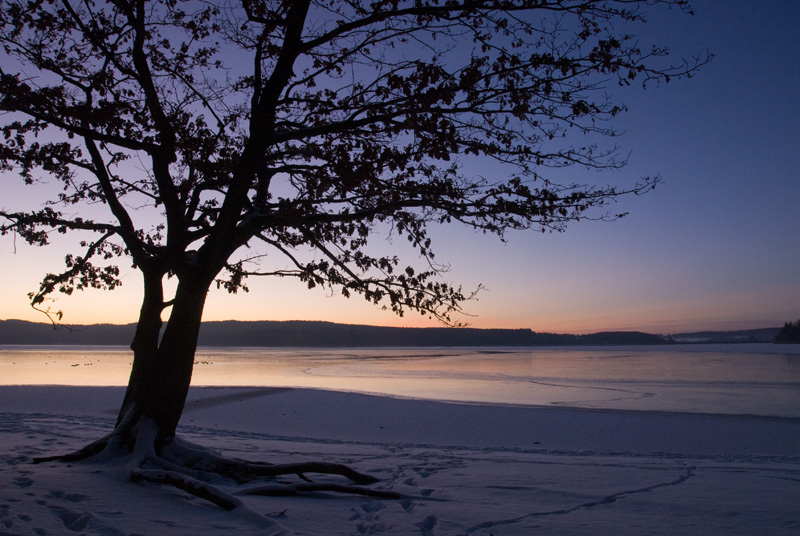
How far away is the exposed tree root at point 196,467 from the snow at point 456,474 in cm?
12

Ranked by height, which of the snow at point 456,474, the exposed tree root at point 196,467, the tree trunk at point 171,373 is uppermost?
the tree trunk at point 171,373

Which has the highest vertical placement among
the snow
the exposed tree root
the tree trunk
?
the tree trunk

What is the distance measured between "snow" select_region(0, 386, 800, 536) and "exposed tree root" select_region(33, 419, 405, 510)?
0.12m

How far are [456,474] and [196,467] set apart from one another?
10.6 ft

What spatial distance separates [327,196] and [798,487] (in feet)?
22.9

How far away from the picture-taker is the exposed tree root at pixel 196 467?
5.94 meters

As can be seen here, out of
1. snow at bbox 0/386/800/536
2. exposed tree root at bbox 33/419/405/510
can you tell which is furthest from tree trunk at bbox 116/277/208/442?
snow at bbox 0/386/800/536

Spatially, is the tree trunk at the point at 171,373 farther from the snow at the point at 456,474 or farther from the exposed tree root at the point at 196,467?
the snow at the point at 456,474

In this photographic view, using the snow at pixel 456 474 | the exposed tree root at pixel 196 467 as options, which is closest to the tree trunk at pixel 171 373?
the exposed tree root at pixel 196 467

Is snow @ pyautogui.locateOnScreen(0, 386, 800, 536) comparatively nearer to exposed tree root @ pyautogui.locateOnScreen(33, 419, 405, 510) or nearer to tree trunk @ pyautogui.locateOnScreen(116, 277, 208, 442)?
exposed tree root @ pyautogui.locateOnScreen(33, 419, 405, 510)

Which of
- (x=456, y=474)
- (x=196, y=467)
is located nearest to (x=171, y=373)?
(x=196, y=467)

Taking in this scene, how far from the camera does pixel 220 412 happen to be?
17031 mm

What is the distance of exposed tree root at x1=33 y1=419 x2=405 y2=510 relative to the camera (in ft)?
19.5

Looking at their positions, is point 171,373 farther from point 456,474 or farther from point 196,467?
point 456,474
